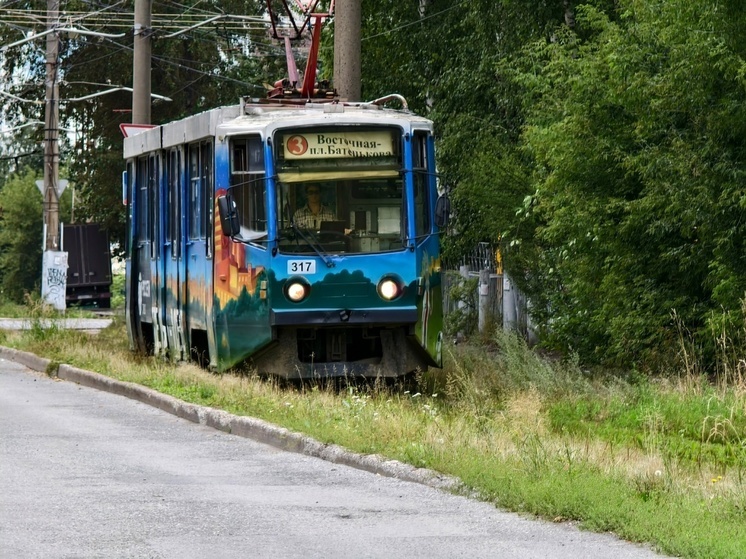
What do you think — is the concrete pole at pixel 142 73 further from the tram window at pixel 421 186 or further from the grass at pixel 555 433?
the tram window at pixel 421 186

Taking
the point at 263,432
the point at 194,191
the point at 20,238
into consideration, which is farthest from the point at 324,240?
the point at 20,238

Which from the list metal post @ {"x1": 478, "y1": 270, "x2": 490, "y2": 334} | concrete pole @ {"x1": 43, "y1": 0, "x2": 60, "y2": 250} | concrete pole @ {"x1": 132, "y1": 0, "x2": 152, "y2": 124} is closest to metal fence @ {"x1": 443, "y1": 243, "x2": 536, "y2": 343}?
metal post @ {"x1": 478, "y1": 270, "x2": 490, "y2": 334}

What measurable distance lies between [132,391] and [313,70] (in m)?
4.40

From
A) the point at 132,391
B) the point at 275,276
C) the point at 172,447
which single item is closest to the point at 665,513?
the point at 172,447

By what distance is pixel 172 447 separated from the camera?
497 inches

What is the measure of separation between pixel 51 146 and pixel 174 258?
20.0m

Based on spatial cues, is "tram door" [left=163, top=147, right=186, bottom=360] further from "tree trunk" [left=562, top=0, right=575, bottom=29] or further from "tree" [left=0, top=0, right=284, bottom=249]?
"tree" [left=0, top=0, right=284, bottom=249]

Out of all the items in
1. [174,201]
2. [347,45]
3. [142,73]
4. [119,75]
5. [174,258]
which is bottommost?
[174,258]

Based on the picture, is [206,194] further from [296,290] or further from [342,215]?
[296,290]

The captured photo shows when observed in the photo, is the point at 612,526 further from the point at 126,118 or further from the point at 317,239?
the point at 126,118

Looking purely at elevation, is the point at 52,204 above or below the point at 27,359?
above

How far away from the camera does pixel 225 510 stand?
9.14 m

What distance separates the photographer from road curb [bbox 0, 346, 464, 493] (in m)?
10.2

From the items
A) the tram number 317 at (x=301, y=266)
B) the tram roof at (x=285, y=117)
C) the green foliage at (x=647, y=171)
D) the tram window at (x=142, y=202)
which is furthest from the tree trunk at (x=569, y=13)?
the tram number 317 at (x=301, y=266)
